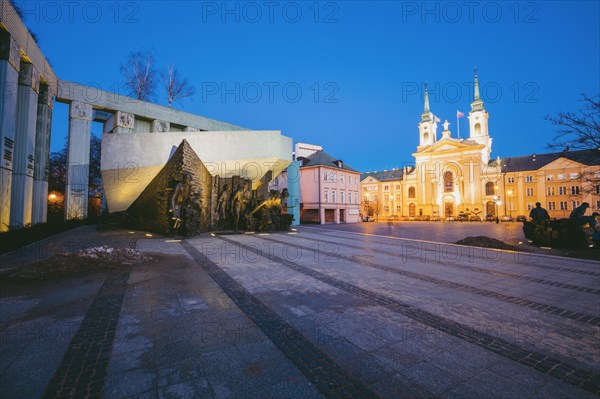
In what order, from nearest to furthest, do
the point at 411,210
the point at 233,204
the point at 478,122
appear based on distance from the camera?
the point at 233,204, the point at 411,210, the point at 478,122

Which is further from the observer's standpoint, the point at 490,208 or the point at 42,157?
the point at 490,208

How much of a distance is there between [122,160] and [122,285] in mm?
13692

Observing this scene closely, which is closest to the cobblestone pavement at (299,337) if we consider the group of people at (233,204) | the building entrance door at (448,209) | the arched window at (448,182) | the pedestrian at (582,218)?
the pedestrian at (582,218)

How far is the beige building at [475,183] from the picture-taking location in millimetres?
49781

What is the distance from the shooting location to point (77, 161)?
22906mm

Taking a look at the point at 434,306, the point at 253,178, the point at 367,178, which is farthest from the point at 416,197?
the point at 434,306

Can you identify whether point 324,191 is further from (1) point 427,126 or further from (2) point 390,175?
(1) point 427,126

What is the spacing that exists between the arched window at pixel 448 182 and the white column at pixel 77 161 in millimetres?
61532

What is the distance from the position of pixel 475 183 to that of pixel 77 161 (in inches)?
2490

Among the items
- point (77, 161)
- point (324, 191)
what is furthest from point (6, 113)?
point (324, 191)

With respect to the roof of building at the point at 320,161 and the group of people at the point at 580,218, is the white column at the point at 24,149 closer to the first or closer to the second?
the group of people at the point at 580,218

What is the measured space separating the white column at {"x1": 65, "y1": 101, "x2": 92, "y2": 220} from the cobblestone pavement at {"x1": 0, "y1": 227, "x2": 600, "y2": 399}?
860 inches

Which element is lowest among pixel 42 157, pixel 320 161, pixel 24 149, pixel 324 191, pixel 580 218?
pixel 580 218

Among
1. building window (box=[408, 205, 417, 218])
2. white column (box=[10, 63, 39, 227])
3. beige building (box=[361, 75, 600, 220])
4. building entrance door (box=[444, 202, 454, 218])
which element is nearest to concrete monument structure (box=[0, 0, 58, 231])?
white column (box=[10, 63, 39, 227])
